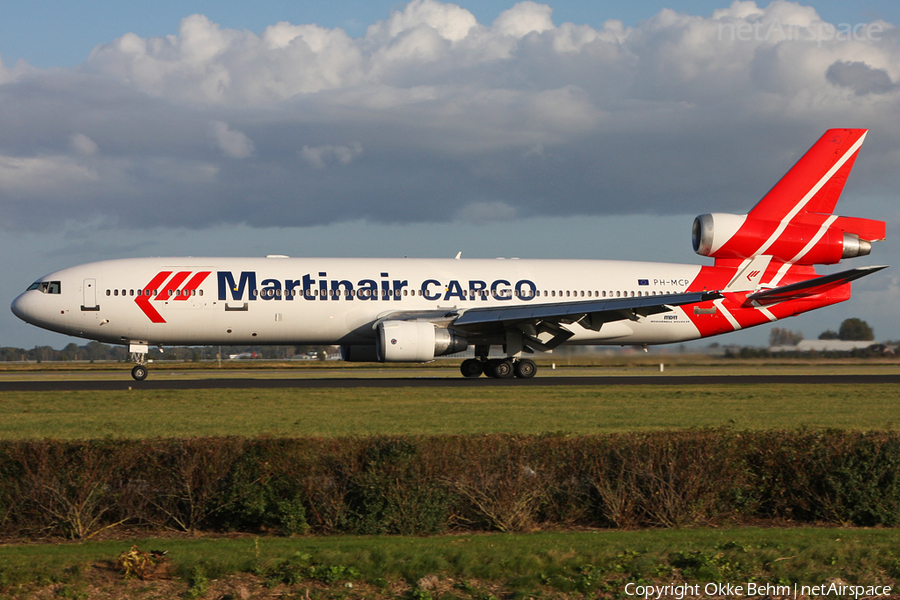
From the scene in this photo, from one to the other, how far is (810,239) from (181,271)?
26442 mm

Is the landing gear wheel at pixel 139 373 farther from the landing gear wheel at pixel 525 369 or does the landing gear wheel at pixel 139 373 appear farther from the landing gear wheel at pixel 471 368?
the landing gear wheel at pixel 525 369

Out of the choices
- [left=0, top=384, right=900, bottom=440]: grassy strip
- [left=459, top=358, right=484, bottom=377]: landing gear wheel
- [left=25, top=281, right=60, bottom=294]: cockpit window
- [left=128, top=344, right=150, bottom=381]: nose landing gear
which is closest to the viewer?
[left=0, top=384, right=900, bottom=440]: grassy strip

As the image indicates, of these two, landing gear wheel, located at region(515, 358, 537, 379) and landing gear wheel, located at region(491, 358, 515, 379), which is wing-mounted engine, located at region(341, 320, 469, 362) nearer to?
landing gear wheel, located at region(491, 358, 515, 379)

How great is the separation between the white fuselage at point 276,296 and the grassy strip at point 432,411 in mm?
7435

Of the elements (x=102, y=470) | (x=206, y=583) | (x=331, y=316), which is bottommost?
(x=206, y=583)

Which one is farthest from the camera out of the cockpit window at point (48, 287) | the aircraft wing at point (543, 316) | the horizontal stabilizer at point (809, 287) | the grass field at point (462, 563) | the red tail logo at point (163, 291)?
the cockpit window at point (48, 287)

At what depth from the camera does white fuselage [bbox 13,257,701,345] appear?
106ft

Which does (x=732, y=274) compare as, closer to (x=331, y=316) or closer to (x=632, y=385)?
(x=632, y=385)

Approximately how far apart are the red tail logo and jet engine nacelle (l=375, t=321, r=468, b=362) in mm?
7448

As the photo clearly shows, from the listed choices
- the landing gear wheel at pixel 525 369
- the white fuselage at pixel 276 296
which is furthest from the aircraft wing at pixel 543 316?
the white fuselage at pixel 276 296

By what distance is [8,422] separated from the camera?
57.3ft

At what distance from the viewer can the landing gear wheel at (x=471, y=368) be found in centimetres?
3525

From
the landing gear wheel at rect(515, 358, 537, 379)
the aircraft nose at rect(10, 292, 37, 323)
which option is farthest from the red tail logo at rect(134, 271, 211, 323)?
the landing gear wheel at rect(515, 358, 537, 379)

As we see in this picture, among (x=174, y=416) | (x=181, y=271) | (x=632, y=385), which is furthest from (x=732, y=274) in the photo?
(x=174, y=416)
